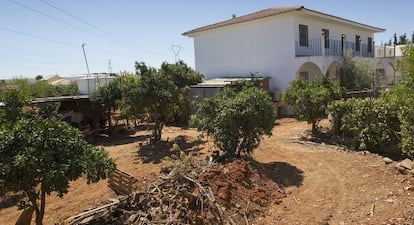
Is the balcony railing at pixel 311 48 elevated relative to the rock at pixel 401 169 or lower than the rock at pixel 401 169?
elevated

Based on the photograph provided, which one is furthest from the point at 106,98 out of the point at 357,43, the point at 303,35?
the point at 357,43

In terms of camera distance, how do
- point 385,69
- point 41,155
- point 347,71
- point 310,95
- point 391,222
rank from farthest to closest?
point 385,69, point 347,71, point 310,95, point 391,222, point 41,155

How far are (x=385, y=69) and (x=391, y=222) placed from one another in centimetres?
2739

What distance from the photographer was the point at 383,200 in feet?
25.1

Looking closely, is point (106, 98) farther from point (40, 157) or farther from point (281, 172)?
point (40, 157)

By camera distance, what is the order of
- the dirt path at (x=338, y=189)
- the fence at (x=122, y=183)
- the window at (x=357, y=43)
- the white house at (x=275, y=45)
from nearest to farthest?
the dirt path at (x=338, y=189), the fence at (x=122, y=183), the white house at (x=275, y=45), the window at (x=357, y=43)

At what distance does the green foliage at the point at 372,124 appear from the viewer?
1181 centimetres

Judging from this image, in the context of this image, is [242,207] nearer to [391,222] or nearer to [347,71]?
[391,222]

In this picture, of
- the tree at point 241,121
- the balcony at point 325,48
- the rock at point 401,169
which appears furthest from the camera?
the balcony at point 325,48

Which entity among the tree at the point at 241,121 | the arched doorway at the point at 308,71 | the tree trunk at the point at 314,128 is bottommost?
the tree trunk at the point at 314,128

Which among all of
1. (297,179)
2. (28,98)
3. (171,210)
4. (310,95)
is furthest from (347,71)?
(28,98)

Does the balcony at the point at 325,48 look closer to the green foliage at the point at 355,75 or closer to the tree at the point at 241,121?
the green foliage at the point at 355,75

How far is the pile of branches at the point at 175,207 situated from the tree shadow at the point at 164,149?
418cm

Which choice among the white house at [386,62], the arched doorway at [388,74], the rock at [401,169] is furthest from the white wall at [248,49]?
the rock at [401,169]
